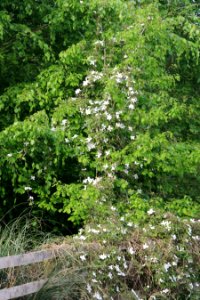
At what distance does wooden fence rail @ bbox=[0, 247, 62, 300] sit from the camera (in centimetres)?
563

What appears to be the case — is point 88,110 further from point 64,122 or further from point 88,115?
point 64,122

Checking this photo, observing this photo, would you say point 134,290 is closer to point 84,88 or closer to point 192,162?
point 192,162

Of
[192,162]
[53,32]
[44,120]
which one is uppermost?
[53,32]

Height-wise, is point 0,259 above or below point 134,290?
above

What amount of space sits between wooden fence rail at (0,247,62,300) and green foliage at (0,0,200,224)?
156cm

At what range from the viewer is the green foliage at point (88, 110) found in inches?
313

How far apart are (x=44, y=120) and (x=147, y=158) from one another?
136 cm

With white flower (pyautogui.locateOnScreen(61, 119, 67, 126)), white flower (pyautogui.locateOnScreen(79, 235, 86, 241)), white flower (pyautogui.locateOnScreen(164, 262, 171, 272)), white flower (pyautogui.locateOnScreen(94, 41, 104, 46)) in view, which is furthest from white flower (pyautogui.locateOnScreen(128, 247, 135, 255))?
white flower (pyautogui.locateOnScreen(94, 41, 104, 46))

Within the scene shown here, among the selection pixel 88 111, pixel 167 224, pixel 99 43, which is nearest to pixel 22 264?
pixel 167 224

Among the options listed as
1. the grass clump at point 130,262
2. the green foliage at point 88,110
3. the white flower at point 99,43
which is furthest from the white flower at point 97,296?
the white flower at point 99,43

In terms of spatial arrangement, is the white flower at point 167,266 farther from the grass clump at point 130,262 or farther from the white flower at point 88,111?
the white flower at point 88,111

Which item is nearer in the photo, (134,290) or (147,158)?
(134,290)

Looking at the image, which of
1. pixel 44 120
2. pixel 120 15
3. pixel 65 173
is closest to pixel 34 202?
pixel 65 173

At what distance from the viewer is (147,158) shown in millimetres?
7902
